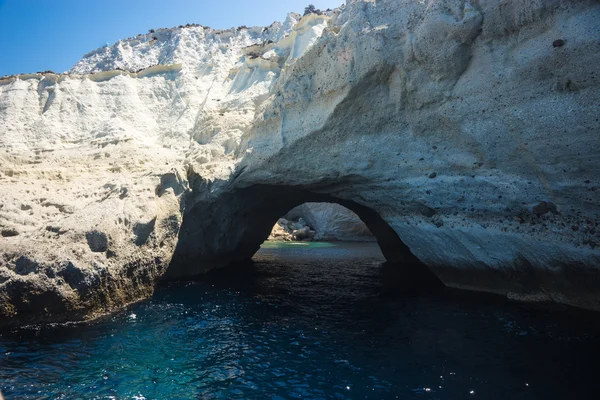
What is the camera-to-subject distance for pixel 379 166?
508 inches

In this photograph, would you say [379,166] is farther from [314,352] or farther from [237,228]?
[237,228]

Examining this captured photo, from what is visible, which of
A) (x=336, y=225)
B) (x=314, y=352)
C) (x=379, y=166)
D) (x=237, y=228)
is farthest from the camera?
(x=336, y=225)

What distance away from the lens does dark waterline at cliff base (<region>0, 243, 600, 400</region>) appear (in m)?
A: 6.61

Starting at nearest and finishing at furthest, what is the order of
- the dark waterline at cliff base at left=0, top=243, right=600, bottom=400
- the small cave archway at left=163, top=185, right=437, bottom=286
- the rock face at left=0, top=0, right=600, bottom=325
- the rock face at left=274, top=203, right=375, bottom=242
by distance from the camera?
1. the dark waterline at cliff base at left=0, top=243, right=600, bottom=400
2. the rock face at left=0, top=0, right=600, bottom=325
3. the small cave archway at left=163, top=185, right=437, bottom=286
4. the rock face at left=274, top=203, right=375, bottom=242

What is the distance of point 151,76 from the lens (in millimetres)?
24562

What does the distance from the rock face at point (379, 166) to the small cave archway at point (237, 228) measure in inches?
4.9

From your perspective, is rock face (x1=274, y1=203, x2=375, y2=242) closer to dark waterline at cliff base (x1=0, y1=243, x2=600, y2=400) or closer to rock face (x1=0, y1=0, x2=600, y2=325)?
rock face (x1=0, y1=0, x2=600, y2=325)

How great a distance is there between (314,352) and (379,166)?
681 centimetres

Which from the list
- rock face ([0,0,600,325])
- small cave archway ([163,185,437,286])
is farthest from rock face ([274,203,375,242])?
rock face ([0,0,600,325])

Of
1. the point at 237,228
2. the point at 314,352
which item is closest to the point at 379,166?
the point at 314,352

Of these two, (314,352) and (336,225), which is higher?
(336,225)

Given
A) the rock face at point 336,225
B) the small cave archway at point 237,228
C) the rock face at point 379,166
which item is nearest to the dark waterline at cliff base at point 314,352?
the rock face at point 379,166

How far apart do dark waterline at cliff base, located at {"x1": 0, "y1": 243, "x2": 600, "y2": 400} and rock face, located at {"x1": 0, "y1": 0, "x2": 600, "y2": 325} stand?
1.36m

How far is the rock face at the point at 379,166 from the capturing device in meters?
9.38
